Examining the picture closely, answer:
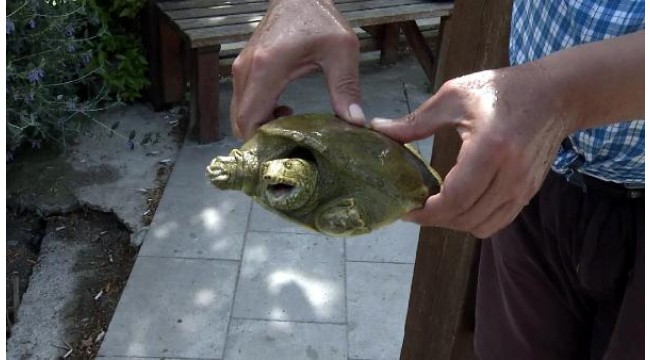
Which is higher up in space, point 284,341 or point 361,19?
point 361,19

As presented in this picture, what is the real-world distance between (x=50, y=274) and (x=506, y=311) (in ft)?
6.66

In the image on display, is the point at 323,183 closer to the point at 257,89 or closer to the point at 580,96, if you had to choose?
the point at 257,89

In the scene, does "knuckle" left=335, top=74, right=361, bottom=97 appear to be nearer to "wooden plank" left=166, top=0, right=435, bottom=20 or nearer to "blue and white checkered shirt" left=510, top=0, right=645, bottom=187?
"blue and white checkered shirt" left=510, top=0, right=645, bottom=187

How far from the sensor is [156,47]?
4.05 m

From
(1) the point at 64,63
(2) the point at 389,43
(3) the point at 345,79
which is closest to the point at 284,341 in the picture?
(3) the point at 345,79

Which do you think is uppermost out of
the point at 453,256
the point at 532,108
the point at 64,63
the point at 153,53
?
the point at 532,108

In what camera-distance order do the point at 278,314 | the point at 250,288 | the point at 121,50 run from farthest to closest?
the point at 121,50 < the point at 250,288 < the point at 278,314

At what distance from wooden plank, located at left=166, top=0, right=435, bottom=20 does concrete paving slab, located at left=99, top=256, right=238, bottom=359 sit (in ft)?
4.42

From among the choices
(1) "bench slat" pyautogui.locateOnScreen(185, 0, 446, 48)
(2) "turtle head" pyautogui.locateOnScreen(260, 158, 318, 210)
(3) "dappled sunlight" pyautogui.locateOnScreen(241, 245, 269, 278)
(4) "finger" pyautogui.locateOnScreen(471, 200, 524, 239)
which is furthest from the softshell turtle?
(1) "bench slat" pyautogui.locateOnScreen(185, 0, 446, 48)

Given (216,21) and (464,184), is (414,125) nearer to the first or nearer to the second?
(464,184)

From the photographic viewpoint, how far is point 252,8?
157 inches

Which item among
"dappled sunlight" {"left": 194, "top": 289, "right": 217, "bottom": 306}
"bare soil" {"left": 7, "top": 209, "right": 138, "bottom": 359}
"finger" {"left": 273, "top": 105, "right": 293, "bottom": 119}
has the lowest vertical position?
"bare soil" {"left": 7, "top": 209, "right": 138, "bottom": 359}

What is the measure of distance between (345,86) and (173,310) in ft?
5.88

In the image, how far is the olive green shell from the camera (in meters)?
1.12
